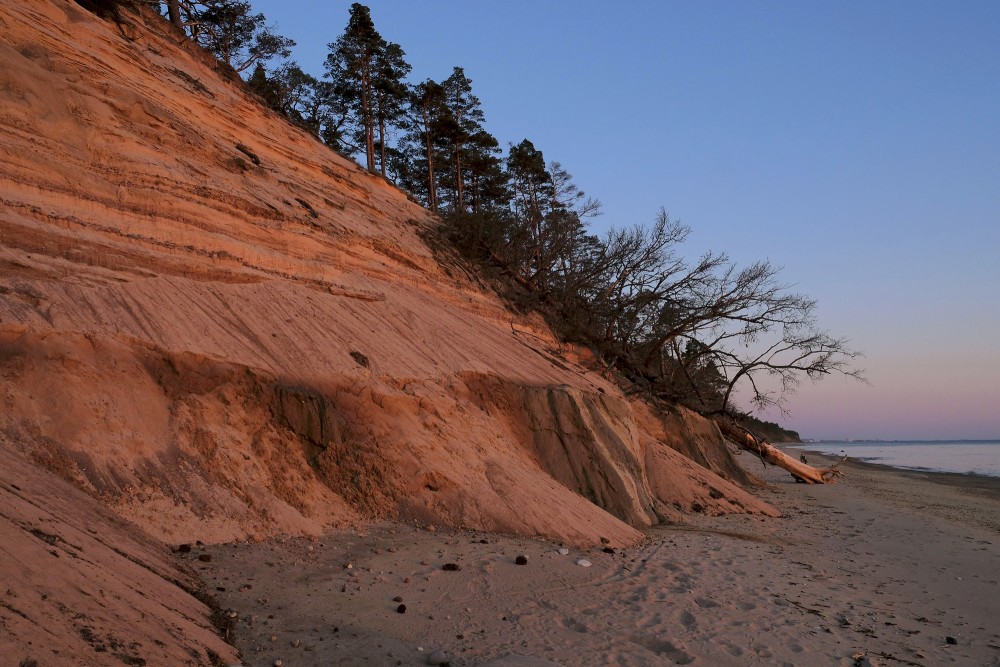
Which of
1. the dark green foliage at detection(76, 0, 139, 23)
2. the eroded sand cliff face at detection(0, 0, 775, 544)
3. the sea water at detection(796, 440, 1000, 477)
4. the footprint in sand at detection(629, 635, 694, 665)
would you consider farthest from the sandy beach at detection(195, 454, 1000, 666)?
the sea water at detection(796, 440, 1000, 477)

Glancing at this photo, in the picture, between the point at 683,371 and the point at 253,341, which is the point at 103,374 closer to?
the point at 253,341

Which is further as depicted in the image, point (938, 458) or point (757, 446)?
point (938, 458)

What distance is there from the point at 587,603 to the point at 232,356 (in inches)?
193

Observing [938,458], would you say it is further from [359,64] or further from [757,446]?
[359,64]

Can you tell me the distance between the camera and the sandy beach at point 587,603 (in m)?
5.20

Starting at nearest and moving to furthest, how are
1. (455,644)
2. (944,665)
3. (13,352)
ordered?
1. (455,644)
2. (944,665)
3. (13,352)

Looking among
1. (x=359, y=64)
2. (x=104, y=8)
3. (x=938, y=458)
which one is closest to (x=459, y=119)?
(x=359, y=64)

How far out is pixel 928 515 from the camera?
16312 mm

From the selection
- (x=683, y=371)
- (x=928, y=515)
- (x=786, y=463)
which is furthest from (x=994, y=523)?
(x=683, y=371)

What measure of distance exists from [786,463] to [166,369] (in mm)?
18811

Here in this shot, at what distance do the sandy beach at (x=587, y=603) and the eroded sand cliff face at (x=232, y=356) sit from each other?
0.78m

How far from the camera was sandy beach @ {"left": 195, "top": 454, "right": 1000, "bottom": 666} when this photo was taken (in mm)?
5195

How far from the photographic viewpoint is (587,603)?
6445mm

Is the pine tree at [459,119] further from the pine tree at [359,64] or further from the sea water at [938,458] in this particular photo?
the sea water at [938,458]
